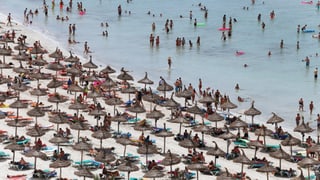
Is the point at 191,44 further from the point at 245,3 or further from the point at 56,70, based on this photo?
the point at 245,3

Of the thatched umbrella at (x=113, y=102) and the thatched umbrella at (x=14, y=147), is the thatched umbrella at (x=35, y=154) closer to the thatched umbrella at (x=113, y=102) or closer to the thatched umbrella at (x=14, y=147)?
the thatched umbrella at (x=14, y=147)

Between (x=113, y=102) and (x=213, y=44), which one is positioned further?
(x=213, y=44)

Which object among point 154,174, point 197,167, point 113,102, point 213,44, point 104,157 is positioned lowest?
point 154,174

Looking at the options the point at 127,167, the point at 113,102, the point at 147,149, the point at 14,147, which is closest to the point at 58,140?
the point at 14,147

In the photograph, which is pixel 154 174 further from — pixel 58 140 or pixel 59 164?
pixel 58 140

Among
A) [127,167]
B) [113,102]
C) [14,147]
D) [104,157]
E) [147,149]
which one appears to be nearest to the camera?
[127,167]

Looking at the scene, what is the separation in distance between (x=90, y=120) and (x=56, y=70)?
8898 millimetres

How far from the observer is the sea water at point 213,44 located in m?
54.5

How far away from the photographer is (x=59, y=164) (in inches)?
1265

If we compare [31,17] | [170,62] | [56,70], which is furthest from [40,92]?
[31,17]

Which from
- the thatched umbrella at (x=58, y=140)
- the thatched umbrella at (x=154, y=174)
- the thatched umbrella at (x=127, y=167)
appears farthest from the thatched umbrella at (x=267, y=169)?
the thatched umbrella at (x=58, y=140)

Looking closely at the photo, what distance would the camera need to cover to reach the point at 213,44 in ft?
239

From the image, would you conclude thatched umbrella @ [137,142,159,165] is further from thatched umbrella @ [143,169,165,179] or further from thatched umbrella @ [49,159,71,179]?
thatched umbrella @ [49,159,71,179]

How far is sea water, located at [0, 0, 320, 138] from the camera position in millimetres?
54522
